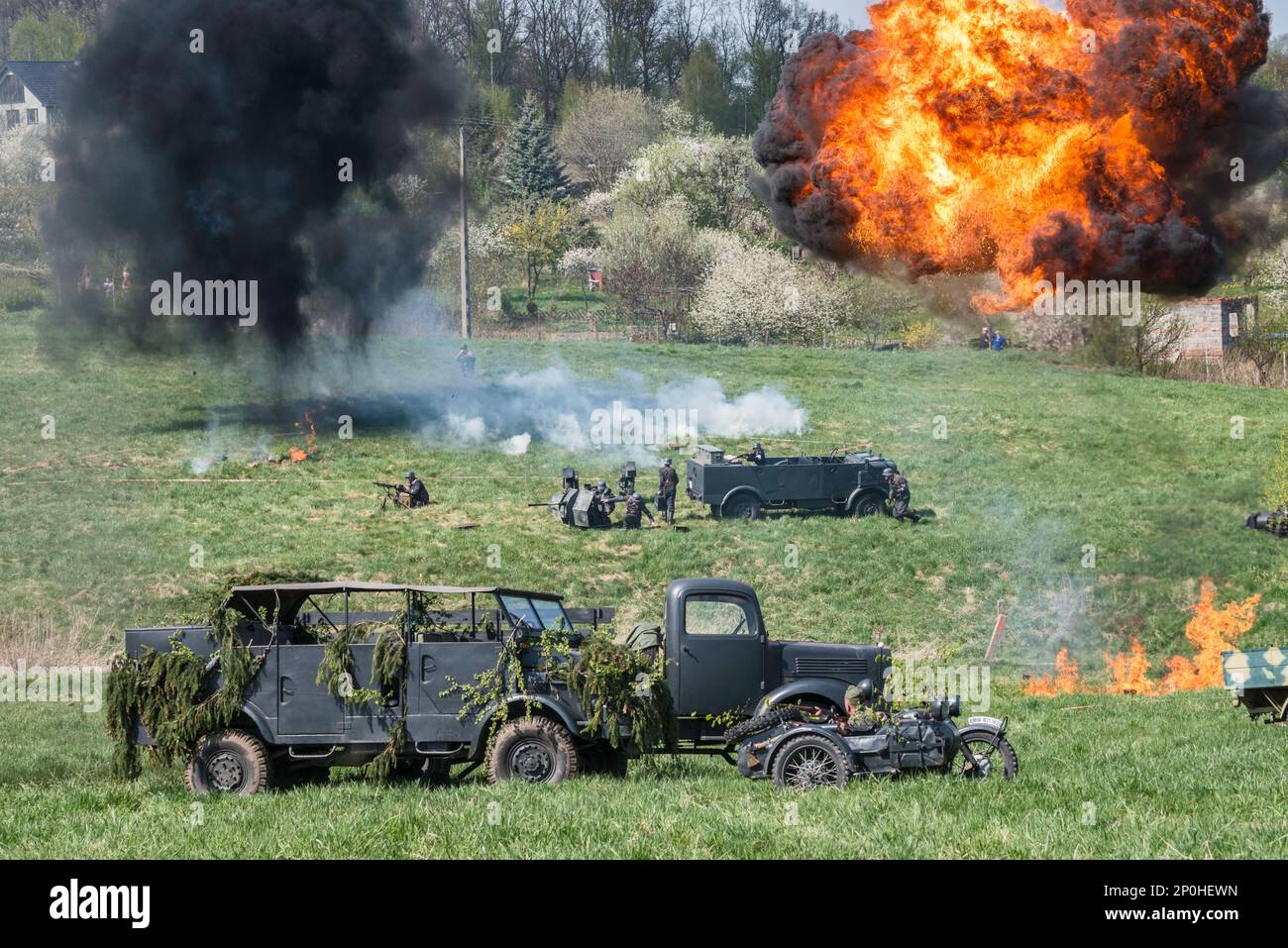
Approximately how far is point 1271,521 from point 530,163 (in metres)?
54.8

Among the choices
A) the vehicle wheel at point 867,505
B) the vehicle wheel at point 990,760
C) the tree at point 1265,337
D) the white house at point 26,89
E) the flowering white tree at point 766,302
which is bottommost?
the vehicle wheel at point 990,760

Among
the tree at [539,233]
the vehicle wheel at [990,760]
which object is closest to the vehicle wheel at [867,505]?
the vehicle wheel at [990,760]

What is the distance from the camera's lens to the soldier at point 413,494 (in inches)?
1318

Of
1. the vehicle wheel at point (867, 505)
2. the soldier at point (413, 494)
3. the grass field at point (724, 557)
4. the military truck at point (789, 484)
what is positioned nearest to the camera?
the grass field at point (724, 557)

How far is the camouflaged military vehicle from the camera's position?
55.5 feet

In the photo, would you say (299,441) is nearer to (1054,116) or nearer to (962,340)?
(1054,116)

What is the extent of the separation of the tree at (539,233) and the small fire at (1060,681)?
47.5 meters

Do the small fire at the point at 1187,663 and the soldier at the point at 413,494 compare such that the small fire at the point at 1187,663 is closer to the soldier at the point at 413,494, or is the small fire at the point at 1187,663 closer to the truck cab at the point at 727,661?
the truck cab at the point at 727,661

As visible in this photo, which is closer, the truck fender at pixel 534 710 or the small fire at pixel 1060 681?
the truck fender at pixel 534 710

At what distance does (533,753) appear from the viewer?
13.4 meters

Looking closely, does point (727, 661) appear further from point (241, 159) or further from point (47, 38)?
point (47, 38)

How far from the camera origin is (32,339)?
49594 millimetres

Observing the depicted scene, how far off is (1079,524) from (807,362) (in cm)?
1896

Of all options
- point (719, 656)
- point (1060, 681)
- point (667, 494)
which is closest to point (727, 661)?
point (719, 656)
